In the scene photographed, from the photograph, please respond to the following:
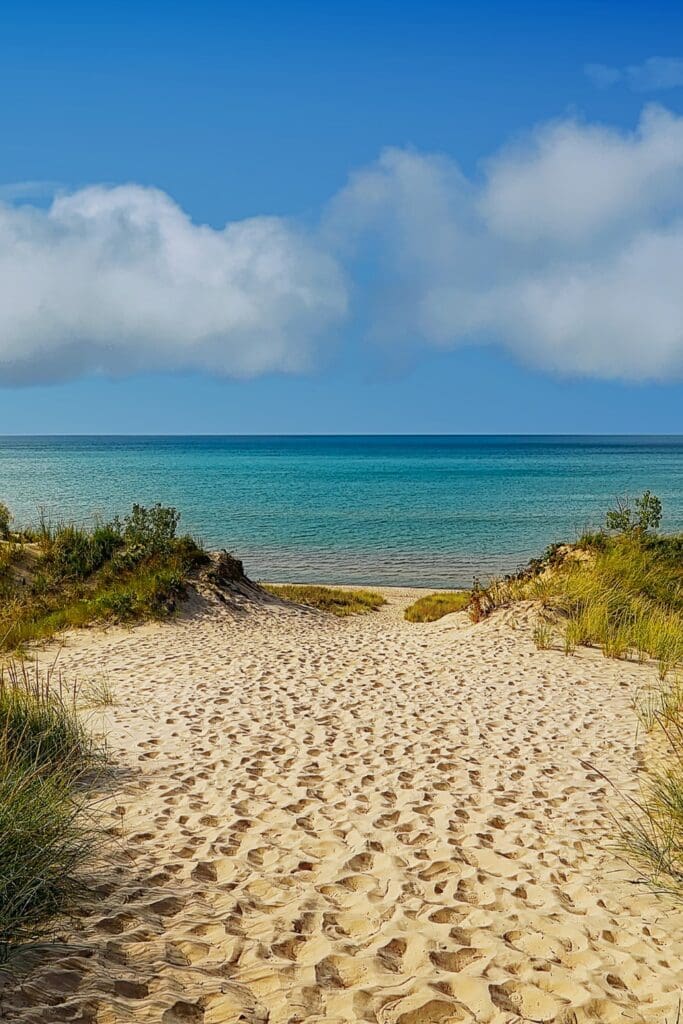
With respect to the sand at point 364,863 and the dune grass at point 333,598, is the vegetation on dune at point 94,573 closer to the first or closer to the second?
the dune grass at point 333,598

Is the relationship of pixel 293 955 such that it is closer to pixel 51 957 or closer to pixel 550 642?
pixel 51 957

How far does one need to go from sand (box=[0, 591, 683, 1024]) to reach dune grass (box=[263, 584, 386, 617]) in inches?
417

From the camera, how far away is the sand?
4.10 meters

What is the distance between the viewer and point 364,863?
5.83 meters

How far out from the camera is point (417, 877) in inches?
222

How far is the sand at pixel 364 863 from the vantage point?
4102mm

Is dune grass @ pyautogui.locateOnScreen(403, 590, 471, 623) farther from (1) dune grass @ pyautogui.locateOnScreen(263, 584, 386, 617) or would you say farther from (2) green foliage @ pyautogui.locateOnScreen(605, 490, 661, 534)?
(2) green foliage @ pyautogui.locateOnScreen(605, 490, 661, 534)

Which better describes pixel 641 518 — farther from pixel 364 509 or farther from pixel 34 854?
pixel 364 509

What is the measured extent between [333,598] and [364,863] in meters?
18.4

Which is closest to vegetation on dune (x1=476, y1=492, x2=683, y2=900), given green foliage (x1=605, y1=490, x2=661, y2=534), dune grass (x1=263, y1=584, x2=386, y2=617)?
green foliage (x1=605, y1=490, x2=661, y2=534)

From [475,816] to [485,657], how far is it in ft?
22.0

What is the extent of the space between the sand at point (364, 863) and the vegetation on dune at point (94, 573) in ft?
13.2

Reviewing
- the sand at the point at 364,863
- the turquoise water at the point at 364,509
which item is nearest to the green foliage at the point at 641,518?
the sand at the point at 364,863

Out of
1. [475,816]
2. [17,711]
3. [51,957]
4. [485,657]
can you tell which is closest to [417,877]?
[475,816]
